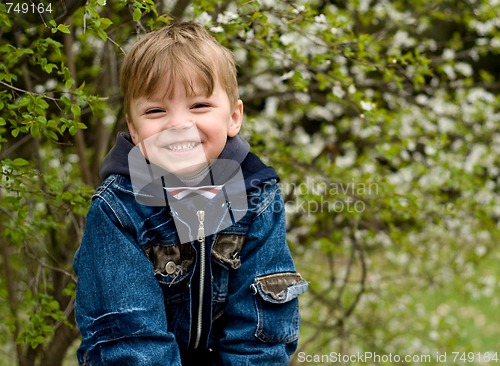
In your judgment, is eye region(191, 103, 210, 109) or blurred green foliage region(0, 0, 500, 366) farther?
blurred green foliage region(0, 0, 500, 366)

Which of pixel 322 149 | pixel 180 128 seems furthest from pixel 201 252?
pixel 322 149

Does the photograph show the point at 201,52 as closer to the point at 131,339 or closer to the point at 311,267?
the point at 131,339

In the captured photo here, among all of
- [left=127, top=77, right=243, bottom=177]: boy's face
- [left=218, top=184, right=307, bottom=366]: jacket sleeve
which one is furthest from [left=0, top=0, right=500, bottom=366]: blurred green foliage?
[left=218, top=184, right=307, bottom=366]: jacket sleeve

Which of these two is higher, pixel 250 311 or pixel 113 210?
pixel 113 210

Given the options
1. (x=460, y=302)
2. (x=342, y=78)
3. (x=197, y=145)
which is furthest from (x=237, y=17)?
(x=460, y=302)

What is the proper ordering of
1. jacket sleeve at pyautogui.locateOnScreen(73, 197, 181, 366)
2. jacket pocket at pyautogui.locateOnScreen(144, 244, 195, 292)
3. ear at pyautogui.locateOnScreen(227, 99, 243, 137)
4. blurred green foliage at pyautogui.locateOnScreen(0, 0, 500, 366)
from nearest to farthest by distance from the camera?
jacket sleeve at pyautogui.locateOnScreen(73, 197, 181, 366) → jacket pocket at pyautogui.locateOnScreen(144, 244, 195, 292) → ear at pyautogui.locateOnScreen(227, 99, 243, 137) → blurred green foliage at pyautogui.locateOnScreen(0, 0, 500, 366)

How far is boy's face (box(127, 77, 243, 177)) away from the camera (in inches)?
73.2

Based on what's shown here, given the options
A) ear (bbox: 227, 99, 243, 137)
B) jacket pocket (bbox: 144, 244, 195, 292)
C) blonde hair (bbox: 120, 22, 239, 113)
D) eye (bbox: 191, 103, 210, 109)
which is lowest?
jacket pocket (bbox: 144, 244, 195, 292)

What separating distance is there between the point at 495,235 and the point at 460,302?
73.9 inches

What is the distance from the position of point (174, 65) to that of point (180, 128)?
0.16 metres

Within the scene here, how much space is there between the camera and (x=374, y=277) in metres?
4.43

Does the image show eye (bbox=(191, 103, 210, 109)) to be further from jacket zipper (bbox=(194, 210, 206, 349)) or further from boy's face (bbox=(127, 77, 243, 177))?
jacket zipper (bbox=(194, 210, 206, 349))

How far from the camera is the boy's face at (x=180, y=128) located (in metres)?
1.86

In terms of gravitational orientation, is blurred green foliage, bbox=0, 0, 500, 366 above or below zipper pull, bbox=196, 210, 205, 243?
below
